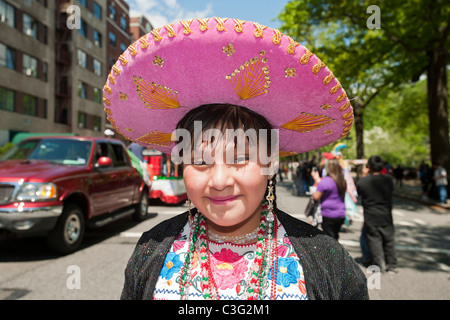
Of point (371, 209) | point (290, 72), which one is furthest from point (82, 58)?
point (290, 72)

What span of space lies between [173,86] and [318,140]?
2.90 ft

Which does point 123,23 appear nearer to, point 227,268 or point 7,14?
point 7,14

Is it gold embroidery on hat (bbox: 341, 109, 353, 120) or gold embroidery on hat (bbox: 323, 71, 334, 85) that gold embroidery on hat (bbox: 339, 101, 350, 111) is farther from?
gold embroidery on hat (bbox: 323, 71, 334, 85)

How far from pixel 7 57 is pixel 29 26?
3826 millimetres

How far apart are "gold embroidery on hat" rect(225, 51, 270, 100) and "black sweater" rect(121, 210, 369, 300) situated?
666mm

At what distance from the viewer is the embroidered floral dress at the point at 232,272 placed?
1.46 metres

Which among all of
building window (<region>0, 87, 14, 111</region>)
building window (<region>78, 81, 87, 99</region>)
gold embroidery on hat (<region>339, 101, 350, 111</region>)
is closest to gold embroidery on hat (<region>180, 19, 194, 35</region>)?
gold embroidery on hat (<region>339, 101, 350, 111</region>)

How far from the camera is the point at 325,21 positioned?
48.4 feet

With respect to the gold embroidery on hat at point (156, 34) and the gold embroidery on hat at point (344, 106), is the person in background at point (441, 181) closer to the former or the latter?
the gold embroidery on hat at point (344, 106)

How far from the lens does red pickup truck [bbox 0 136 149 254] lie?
16.2 ft

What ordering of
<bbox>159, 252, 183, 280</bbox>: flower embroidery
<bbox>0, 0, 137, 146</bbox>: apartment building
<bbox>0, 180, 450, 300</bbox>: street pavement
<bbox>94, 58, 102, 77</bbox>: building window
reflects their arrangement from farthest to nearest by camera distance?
1. <bbox>94, 58, 102, 77</bbox>: building window
2. <bbox>0, 0, 137, 146</bbox>: apartment building
3. <bbox>0, 180, 450, 300</bbox>: street pavement
4. <bbox>159, 252, 183, 280</bbox>: flower embroidery

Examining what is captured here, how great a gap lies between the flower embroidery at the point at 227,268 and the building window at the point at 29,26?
97.0ft
